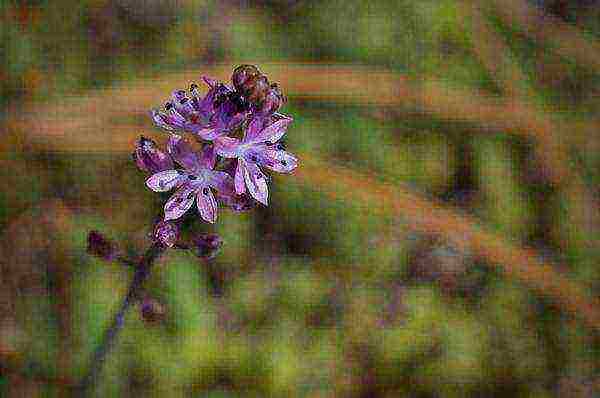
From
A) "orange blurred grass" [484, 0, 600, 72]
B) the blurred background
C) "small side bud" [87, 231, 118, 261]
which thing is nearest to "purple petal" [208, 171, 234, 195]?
"small side bud" [87, 231, 118, 261]

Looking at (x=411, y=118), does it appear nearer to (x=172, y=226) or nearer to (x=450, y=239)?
(x=450, y=239)

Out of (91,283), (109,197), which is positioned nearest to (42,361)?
(91,283)

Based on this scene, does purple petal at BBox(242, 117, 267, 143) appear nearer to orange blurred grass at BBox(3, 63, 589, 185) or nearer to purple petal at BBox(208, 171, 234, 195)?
purple petal at BBox(208, 171, 234, 195)

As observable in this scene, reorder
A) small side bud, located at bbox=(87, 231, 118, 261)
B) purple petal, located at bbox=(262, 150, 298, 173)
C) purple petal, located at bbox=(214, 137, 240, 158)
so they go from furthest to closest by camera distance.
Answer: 1. small side bud, located at bbox=(87, 231, 118, 261)
2. purple petal, located at bbox=(262, 150, 298, 173)
3. purple petal, located at bbox=(214, 137, 240, 158)

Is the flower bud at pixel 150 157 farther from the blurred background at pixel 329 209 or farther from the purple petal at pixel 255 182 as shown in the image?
the blurred background at pixel 329 209

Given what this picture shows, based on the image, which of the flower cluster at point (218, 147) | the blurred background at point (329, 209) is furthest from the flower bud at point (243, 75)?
the blurred background at point (329, 209)

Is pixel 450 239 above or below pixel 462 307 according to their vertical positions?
above
